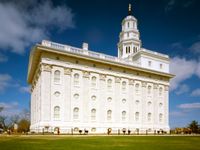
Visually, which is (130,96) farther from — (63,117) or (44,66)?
(44,66)

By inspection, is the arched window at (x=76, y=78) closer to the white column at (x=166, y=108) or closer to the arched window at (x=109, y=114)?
the arched window at (x=109, y=114)

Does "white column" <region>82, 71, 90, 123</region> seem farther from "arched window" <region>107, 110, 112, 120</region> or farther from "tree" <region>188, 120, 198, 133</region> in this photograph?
"tree" <region>188, 120, 198, 133</region>

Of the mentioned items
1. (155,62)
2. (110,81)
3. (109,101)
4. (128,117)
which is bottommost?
(128,117)

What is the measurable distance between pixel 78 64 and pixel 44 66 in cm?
643

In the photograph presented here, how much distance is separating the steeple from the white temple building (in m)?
4.65

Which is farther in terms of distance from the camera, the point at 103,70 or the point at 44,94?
the point at 103,70

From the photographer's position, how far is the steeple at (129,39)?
61562 millimetres

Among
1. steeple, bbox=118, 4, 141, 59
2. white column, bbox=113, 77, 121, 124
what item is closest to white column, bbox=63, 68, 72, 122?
white column, bbox=113, 77, 121, 124

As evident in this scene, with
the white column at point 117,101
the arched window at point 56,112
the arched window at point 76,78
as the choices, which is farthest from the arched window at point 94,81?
the arched window at point 56,112

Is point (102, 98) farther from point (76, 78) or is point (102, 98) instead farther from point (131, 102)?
point (131, 102)

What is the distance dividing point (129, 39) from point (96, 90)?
74.1 feet

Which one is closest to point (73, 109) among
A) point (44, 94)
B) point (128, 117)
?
point (44, 94)

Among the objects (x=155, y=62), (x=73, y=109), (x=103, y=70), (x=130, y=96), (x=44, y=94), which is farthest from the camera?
(x=155, y=62)

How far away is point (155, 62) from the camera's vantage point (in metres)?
54.8
